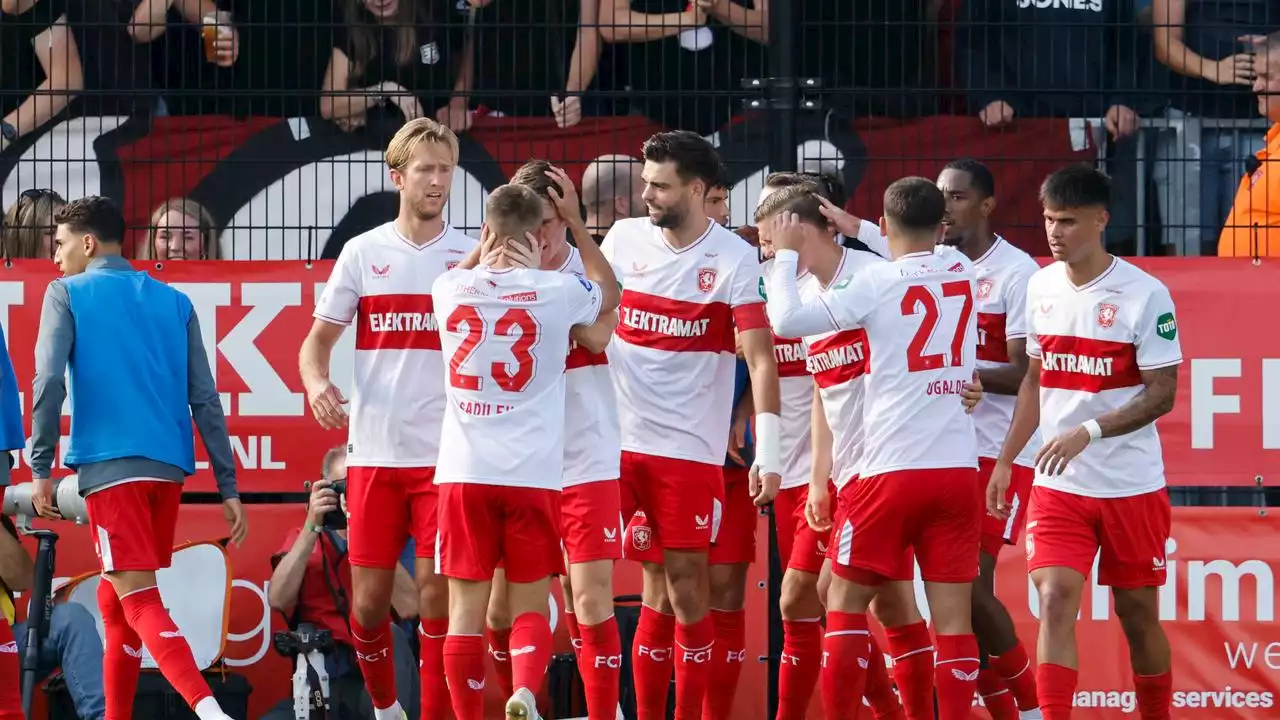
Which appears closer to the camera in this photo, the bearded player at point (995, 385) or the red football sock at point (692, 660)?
the red football sock at point (692, 660)

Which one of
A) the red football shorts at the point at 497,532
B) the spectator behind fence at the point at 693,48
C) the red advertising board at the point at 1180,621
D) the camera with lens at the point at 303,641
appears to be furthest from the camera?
the spectator behind fence at the point at 693,48

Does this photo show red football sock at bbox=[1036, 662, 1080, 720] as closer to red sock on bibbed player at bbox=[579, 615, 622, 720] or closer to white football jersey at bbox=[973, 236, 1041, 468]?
white football jersey at bbox=[973, 236, 1041, 468]

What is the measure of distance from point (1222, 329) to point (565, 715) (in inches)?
146

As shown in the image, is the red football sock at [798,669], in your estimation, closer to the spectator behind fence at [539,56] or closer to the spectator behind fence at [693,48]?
the spectator behind fence at [693,48]

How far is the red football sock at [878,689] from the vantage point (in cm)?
883

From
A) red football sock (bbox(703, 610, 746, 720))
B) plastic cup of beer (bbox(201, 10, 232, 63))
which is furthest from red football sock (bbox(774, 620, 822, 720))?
plastic cup of beer (bbox(201, 10, 232, 63))

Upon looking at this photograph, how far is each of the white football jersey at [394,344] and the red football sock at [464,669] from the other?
1.05 metres

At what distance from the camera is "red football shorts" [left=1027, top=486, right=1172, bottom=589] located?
8484mm

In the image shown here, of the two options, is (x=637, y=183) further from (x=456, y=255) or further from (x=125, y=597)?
(x=125, y=597)

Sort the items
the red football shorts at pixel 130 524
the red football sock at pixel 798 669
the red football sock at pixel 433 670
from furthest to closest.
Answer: the red football sock at pixel 798 669, the red football shorts at pixel 130 524, the red football sock at pixel 433 670

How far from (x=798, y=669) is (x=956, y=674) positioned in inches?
41.6

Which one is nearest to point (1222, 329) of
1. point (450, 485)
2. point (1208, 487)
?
point (1208, 487)

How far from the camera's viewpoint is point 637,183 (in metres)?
10.4

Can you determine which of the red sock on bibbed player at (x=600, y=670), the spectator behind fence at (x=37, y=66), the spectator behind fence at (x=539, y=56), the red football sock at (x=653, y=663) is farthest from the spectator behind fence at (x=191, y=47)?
the red sock on bibbed player at (x=600, y=670)
